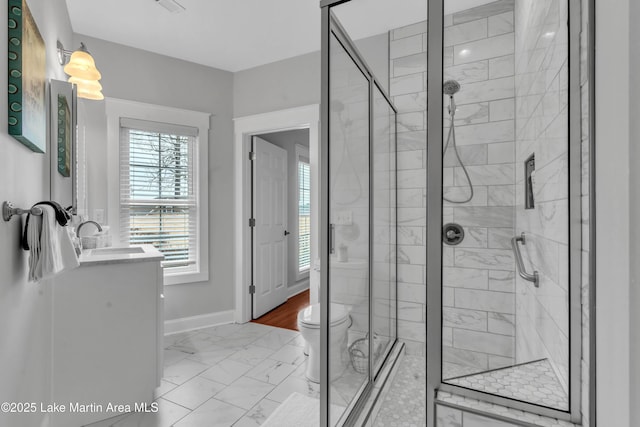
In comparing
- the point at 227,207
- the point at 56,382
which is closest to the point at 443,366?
the point at 56,382

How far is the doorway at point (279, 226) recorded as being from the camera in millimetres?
3527

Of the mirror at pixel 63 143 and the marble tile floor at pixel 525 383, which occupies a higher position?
the mirror at pixel 63 143

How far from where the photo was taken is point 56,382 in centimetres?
166

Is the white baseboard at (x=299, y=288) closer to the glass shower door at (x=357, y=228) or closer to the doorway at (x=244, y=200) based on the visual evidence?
the doorway at (x=244, y=200)

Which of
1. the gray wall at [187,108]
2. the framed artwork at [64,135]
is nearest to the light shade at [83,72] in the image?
the framed artwork at [64,135]

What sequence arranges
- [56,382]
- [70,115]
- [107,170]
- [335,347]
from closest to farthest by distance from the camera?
[335,347] < [56,382] < [70,115] < [107,170]

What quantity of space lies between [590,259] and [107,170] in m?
3.28

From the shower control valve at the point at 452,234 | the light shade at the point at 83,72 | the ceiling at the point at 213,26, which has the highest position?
the ceiling at the point at 213,26

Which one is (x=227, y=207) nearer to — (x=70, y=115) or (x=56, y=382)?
(x=70, y=115)

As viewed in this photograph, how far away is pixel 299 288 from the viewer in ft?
15.3

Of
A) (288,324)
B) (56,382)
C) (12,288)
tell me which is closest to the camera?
(12,288)

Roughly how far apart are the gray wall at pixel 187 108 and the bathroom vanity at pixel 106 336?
50.0 inches

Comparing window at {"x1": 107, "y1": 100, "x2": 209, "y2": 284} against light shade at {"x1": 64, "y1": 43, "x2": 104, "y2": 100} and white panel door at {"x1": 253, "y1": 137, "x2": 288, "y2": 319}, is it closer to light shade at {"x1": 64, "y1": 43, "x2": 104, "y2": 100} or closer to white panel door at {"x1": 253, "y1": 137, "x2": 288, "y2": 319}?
white panel door at {"x1": 253, "y1": 137, "x2": 288, "y2": 319}

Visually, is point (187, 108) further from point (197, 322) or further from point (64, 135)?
point (197, 322)
